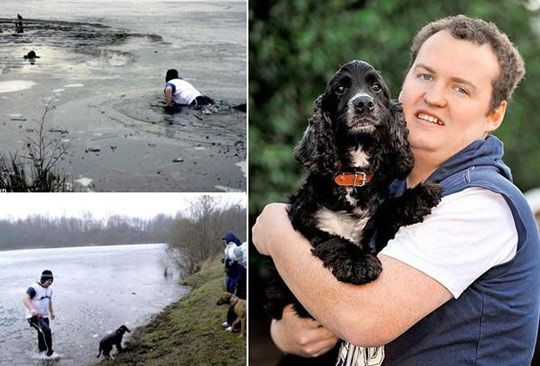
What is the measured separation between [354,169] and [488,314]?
56 cm

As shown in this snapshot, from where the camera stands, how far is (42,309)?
123 inches

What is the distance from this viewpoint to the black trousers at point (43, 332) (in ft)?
10.2

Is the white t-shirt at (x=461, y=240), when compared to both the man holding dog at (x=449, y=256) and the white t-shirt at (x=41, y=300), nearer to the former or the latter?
the man holding dog at (x=449, y=256)

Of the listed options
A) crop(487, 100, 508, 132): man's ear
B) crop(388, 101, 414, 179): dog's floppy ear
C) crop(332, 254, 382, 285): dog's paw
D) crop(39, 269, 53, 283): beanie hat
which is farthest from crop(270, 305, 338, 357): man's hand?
crop(39, 269, 53, 283): beanie hat

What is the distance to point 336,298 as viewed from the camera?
1997 millimetres

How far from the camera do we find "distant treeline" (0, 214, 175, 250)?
3125 mm

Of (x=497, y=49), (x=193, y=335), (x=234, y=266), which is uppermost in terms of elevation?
(x=497, y=49)

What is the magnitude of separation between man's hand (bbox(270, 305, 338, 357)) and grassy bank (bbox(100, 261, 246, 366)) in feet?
2.99

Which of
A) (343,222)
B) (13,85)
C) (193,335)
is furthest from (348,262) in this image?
(13,85)

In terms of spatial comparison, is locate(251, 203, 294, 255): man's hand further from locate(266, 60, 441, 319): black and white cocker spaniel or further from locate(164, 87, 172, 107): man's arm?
locate(164, 87, 172, 107): man's arm

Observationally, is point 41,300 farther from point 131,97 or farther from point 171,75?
point 171,75

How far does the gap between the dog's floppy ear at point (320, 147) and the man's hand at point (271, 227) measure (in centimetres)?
18

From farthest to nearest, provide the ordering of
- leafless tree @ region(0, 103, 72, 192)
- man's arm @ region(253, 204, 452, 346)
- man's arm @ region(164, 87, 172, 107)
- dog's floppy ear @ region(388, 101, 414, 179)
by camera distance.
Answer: man's arm @ region(164, 87, 172, 107)
leafless tree @ region(0, 103, 72, 192)
dog's floppy ear @ region(388, 101, 414, 179)
man's arm @ region(253, 204, 452, 346)

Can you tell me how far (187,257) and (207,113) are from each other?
60 cm
